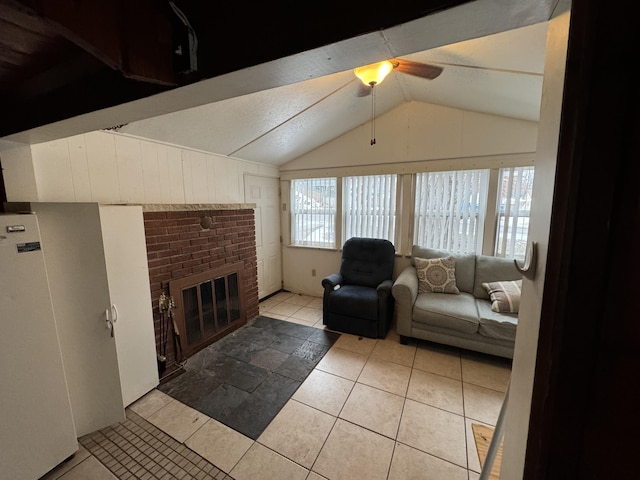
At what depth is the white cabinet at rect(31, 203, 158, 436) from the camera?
5.12ft

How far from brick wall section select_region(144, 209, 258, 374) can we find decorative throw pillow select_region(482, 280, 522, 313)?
275 cm

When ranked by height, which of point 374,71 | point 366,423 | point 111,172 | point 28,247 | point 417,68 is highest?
point 417,68

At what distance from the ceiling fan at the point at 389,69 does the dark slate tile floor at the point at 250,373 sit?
241 centimetres

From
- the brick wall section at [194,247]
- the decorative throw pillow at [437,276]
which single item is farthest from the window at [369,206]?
the brick wall section at [194,247]

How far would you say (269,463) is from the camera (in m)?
1.51

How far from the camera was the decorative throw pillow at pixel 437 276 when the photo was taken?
287 centimetres

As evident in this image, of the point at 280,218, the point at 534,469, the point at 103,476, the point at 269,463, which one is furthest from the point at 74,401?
the point at 280,218

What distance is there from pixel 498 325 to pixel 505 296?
1.05ft

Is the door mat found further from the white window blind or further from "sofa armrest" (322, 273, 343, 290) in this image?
the white window blind

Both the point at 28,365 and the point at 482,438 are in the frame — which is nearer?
the point at 28,365

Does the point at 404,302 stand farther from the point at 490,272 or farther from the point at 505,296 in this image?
the point at 490,272

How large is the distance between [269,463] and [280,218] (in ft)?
10.6

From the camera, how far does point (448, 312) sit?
8.07 feet

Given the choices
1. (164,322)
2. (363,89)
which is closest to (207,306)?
(164,322)
